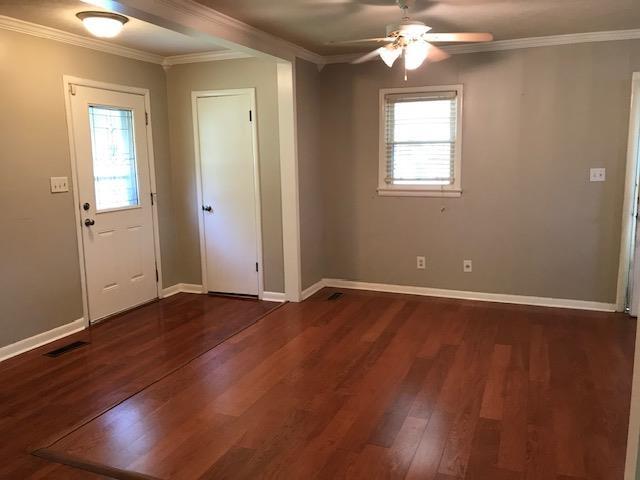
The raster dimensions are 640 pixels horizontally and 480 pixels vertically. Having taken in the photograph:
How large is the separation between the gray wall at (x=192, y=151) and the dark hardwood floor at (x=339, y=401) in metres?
0.94

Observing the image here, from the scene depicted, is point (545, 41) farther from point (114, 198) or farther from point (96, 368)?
point (96, 368)

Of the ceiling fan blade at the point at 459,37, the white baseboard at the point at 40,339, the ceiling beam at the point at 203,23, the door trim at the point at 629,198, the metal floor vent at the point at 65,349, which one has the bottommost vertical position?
the metal floor vent at the point at 65,349

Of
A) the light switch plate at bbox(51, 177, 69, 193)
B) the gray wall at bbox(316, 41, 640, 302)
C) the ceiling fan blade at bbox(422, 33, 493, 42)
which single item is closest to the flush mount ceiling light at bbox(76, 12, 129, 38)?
the light switch plate at bbox(51, 177, 69, 193)

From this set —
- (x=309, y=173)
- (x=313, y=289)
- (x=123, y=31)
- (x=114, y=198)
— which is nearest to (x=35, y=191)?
(x=114, y=198)

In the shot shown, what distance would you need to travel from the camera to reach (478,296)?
513 cm

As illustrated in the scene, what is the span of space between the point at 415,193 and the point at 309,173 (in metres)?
1.09

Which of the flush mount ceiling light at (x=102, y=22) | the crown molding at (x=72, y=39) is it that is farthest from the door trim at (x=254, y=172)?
the flush mount ceiling light at (x=102, y=22)

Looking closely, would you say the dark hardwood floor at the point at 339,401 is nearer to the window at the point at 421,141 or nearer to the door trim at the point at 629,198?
the door trim at the point at 629,198

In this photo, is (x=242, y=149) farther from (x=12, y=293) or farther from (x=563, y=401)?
(x=563, y=401)

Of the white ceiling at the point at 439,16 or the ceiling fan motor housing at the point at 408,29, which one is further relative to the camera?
the white ceiling at the point at 439,16

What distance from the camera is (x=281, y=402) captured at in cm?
310

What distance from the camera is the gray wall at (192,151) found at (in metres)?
4.98

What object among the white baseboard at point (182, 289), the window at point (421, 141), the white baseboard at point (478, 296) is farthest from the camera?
the white baseboard at point (182, 289)

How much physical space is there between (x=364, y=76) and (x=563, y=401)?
3544 mm
